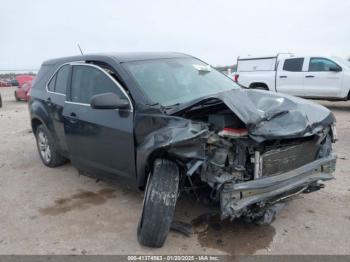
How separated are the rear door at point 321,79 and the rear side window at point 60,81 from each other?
910cm

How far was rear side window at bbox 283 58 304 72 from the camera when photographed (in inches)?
476

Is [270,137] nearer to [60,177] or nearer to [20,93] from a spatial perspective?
[60,177]

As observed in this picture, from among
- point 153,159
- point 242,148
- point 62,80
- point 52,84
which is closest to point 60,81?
point 62,80

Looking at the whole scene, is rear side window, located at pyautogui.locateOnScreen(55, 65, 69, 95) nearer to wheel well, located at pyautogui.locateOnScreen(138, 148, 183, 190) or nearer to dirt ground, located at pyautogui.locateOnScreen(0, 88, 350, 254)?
dirt ground, located at pyautogui.locateOnScreen(0, 88, 350, 254)

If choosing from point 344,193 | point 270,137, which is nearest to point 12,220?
point 270,137

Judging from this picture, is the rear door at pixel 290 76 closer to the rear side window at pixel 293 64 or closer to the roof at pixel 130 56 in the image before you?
the rear side window at pixel 293 64

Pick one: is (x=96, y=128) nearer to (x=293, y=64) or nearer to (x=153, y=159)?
(x=153, y=159)

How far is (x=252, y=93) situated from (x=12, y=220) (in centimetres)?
307

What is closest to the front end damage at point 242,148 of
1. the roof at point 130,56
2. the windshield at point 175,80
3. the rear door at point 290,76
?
the windshield at point 175,80

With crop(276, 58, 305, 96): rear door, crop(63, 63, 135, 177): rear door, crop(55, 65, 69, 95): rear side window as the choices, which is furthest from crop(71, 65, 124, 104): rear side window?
crop(276, 58, 305, 96): rear door

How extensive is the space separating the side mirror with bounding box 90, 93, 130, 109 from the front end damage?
0.37 meters

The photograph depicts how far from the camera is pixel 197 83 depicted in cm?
430

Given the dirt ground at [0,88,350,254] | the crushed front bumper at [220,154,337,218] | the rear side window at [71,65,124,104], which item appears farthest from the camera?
the rear side window at [71,65,124,104]

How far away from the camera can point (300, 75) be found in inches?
475
